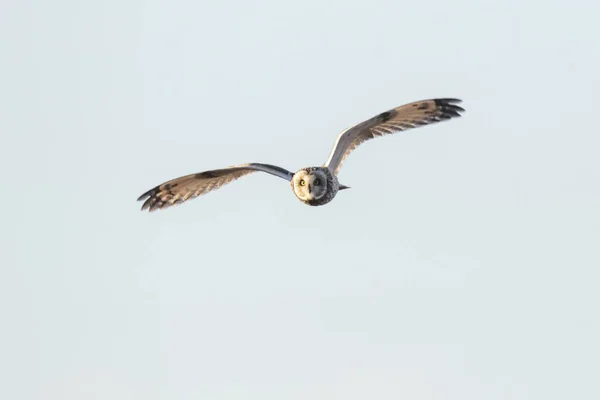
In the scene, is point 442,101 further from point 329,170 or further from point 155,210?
point 155,210

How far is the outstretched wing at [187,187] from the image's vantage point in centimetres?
3478

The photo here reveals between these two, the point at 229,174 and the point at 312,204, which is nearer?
the point at 312,204

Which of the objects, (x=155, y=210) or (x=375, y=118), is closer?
(x=375, y=118)

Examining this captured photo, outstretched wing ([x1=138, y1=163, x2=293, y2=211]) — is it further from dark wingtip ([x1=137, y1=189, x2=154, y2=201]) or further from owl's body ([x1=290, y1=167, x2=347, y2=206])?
owl's body ([x1=290, y1=167, x2=347, y2=206])

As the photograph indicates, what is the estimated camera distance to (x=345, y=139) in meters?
33.2

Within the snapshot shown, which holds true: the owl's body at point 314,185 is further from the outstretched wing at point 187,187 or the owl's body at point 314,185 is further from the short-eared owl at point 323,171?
the outstretched wing at point 187,187

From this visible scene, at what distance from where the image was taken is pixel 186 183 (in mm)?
35406

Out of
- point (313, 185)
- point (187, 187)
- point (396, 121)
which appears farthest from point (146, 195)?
point (396, 121)

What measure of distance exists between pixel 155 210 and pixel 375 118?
540 centimetres

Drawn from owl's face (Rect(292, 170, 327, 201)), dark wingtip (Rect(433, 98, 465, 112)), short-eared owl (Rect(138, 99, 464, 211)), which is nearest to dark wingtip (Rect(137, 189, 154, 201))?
short-eared owl (Rect(138, 99, 464, 211))

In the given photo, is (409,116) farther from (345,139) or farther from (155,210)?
(155,210)

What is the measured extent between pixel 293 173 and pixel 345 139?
4.11ft

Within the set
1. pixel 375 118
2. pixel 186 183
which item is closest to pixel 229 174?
pixel 186 183

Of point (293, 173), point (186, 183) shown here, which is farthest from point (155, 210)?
point (293, 173)
